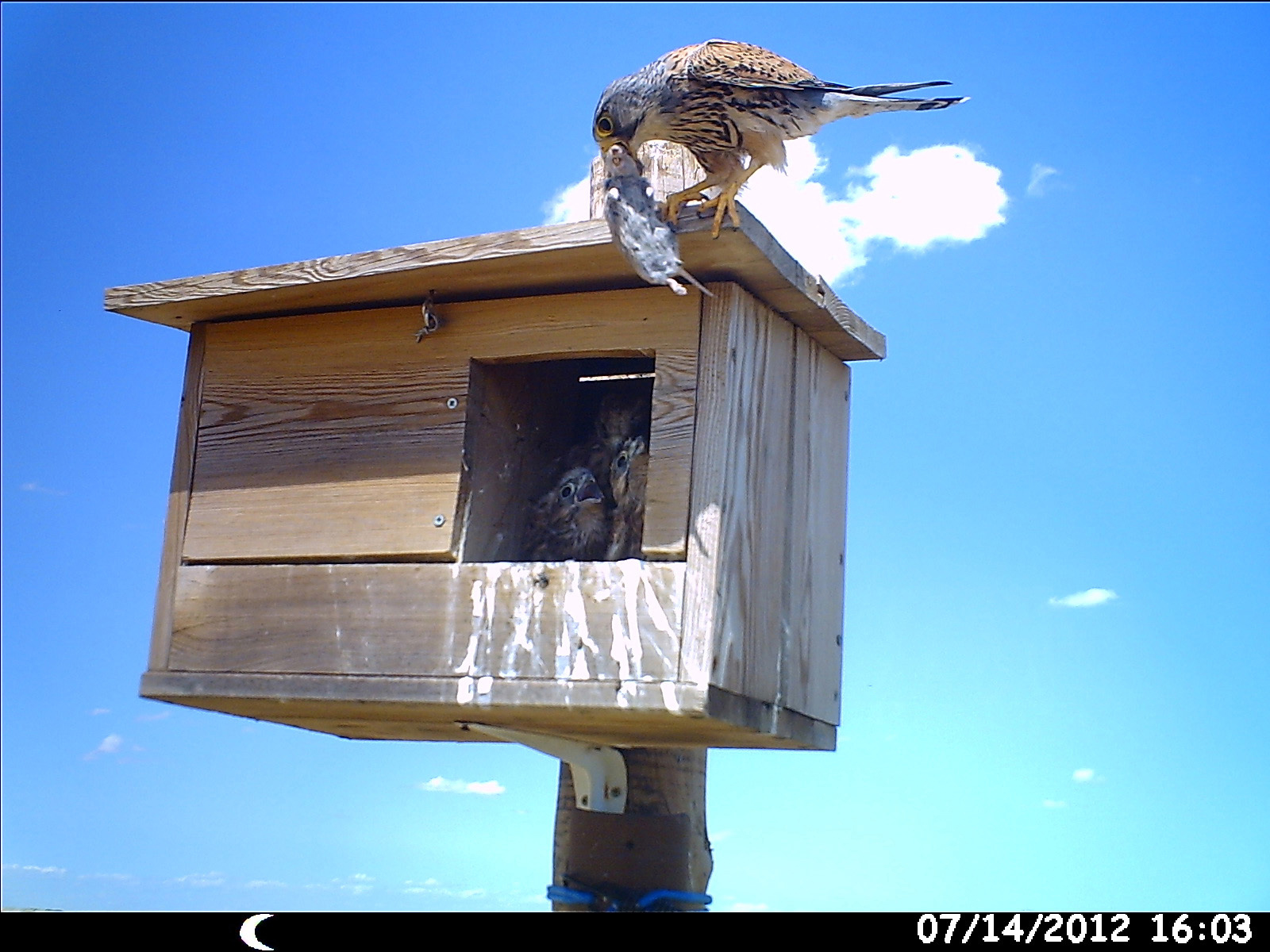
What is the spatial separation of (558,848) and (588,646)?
723 millimetres

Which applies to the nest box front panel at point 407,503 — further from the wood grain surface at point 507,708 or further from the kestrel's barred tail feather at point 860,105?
the kestrel's barred tail feather at point 860,105

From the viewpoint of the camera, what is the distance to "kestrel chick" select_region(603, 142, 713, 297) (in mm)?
2730

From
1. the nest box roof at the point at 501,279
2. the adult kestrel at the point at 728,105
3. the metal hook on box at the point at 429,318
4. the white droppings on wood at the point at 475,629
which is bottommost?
the white droppings on wood at the point at 475,629

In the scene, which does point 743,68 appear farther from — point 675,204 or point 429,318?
point 429,318

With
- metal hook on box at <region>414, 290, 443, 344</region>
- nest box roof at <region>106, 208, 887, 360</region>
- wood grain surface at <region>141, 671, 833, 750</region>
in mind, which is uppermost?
nest box roof at <region>106, 208, 887, 360</region>

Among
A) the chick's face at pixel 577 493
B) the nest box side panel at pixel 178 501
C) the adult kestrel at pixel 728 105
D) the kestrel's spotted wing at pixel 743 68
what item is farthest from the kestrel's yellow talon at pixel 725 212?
the nest box side panel at pixel 178 501

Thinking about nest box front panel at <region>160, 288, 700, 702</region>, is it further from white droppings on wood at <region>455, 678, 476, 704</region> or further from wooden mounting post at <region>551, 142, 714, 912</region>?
wooden mounting post at <region>551, 142, 714, 912</region>

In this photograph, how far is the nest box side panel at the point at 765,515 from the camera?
279 centimetres

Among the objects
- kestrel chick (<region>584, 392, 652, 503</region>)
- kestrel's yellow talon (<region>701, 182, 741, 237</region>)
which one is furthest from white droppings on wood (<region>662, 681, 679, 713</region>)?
kestrel's yellow talon (<region>701, 182, 741, 237</region>)

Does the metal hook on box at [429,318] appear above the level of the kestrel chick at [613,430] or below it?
above

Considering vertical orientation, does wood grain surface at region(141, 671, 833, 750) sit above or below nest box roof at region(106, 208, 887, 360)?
below

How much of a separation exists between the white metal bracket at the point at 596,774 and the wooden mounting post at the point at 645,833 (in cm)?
2
